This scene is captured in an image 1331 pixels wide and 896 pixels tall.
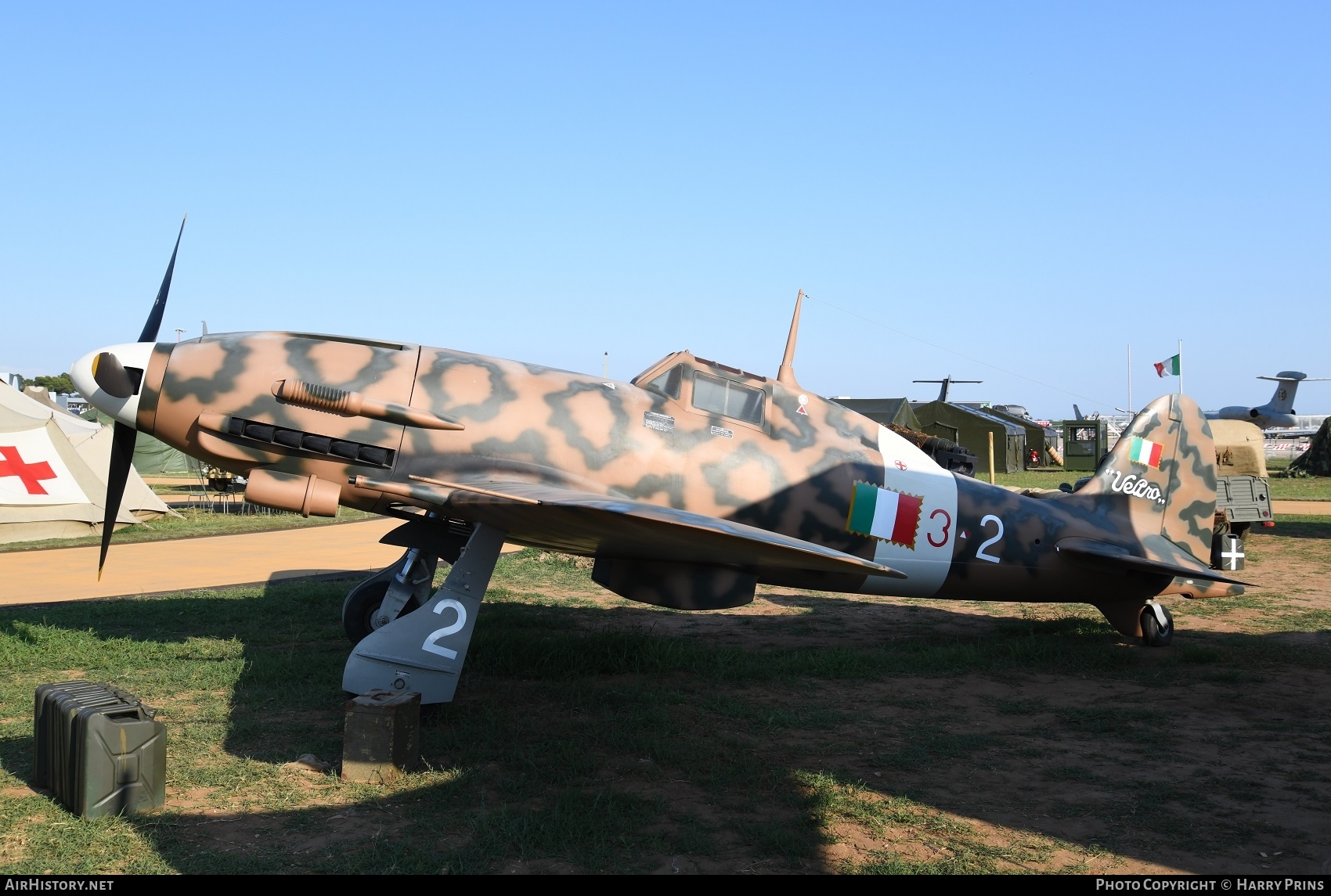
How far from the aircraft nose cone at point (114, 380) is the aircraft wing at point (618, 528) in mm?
1836

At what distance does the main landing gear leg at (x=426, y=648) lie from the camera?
19.8 feet

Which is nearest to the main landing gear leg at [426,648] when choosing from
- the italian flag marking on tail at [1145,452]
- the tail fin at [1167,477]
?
the tail fin at [1167,477]

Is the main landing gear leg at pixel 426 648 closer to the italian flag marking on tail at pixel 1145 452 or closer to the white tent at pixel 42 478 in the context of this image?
the italian flag marking on tail at pixel 1145 452

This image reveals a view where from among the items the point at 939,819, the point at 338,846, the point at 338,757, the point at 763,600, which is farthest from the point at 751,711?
the point at 763,600

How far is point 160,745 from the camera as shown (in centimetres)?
480

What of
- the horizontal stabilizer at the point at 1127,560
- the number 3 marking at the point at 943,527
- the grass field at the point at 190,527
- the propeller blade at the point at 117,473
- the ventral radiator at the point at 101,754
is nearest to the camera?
the ventral radiator at the point at 101,754

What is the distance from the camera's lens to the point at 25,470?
15.7 metres

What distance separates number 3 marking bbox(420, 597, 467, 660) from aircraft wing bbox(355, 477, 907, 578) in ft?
1.98

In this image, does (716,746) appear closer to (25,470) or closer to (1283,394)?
(25,470)

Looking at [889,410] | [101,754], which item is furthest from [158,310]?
[889,410]

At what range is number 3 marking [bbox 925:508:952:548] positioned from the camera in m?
8.07

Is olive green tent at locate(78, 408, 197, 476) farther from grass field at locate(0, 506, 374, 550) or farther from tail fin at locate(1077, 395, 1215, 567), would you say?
tail fin at locate(1077, 395, 1215, 567)

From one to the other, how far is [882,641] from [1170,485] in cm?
332
